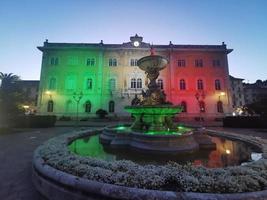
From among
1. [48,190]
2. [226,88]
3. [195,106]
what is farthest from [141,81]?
[48,190]

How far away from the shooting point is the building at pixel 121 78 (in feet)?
98.4

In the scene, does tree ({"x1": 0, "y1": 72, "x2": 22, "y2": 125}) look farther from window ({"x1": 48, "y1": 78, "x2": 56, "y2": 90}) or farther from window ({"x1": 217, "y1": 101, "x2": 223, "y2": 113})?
window ({"x1": 217, "y1": 101, "x2": 223, "y2": 113})

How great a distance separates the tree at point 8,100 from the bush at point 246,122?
78.8 ft

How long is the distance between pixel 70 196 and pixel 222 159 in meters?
4.55

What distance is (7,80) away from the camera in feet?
56.8

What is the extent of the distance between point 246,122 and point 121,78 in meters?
21.3

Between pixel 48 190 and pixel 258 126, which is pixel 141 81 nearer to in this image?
pixel 258 126

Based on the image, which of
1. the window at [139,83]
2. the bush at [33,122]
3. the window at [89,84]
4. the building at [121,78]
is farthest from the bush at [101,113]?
the bush at [33,122]

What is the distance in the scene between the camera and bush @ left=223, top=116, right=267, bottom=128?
1780 cm

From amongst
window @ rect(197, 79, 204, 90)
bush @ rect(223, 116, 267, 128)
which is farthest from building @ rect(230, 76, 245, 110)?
bush @ rect(223, 116, 267, 128)

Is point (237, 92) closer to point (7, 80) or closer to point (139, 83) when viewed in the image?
point (139, 83)

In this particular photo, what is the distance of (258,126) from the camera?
59.5 ft

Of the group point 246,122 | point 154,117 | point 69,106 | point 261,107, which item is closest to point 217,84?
point 246,122

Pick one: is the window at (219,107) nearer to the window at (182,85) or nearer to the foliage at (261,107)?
the window at (182,85)
